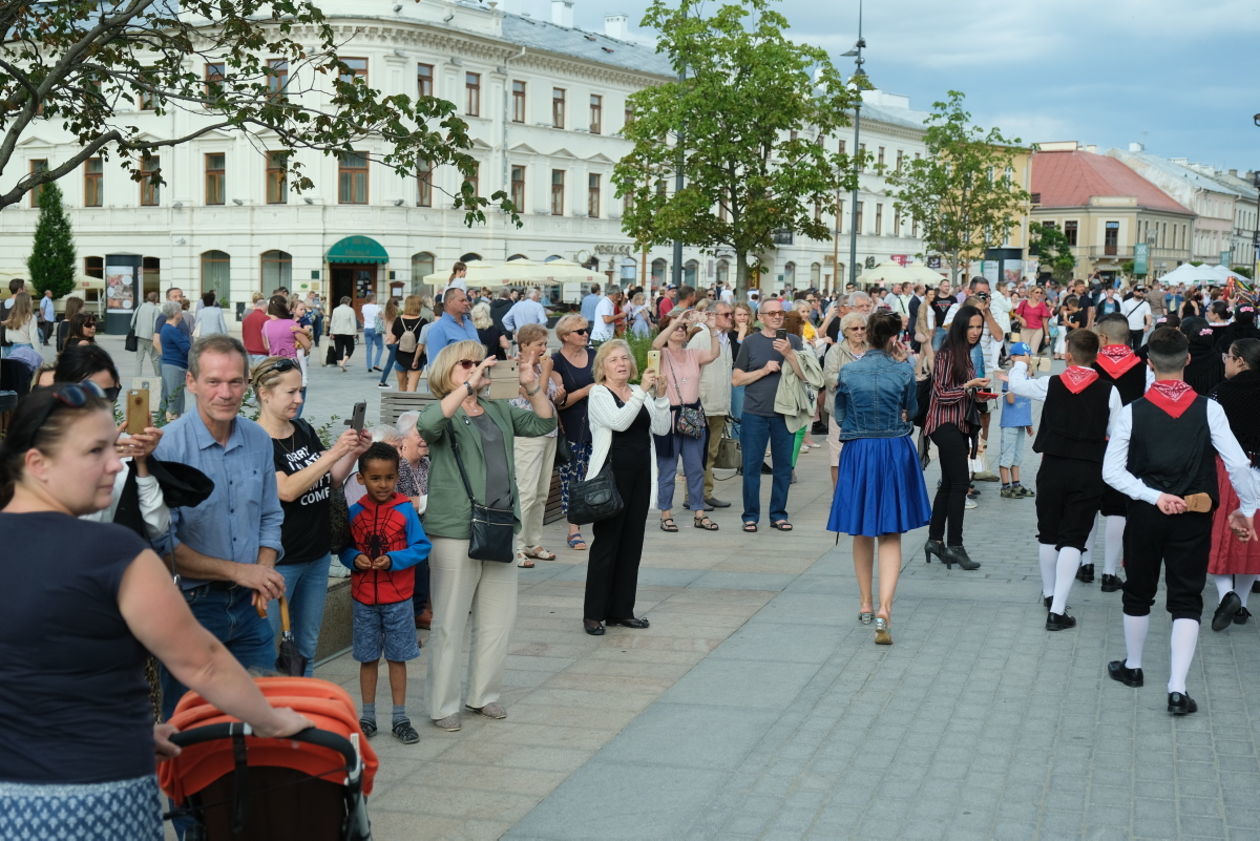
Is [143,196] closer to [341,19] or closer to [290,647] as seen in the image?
[341,19]

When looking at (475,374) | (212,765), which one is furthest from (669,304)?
(212,765)

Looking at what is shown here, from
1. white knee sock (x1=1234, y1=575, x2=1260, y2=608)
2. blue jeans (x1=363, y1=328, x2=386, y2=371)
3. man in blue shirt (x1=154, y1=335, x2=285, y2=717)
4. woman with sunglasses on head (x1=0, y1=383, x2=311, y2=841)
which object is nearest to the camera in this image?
woman with sunglasses on head (x1=0, y1=383, x2=311, y2=841)

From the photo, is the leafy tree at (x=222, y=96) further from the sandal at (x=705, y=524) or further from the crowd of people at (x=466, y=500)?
the sandal at (x=705, y=524)

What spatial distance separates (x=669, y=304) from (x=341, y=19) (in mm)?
22251

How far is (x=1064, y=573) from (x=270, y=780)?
5919 mm

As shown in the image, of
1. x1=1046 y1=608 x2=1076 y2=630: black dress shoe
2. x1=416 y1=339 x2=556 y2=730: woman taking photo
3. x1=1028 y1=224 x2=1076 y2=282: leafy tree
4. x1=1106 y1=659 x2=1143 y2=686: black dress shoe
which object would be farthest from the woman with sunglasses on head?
x1=1028 y1=224 x2=1076 y2=282: leafy tree

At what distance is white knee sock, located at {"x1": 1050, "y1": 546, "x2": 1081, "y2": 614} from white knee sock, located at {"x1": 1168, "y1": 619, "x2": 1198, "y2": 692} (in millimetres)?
1503

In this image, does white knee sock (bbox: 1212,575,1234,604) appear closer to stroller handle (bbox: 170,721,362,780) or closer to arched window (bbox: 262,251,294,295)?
stroller handle (bbox: 170,721,362,780)

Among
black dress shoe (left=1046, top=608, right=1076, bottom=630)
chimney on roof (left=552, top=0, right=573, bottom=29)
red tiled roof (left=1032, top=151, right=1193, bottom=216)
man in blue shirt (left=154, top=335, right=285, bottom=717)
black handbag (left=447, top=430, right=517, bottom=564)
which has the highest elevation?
chimney on roof (left=552, top=0, right=573, bottom=29)

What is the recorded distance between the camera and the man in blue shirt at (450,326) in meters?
13.1

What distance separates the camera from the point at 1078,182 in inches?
4749

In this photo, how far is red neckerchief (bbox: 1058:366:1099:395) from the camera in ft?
28.3

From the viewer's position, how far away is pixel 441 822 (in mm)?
5367

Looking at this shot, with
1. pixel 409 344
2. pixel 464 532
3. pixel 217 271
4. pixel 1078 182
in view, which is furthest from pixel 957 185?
pixel 1078 182
